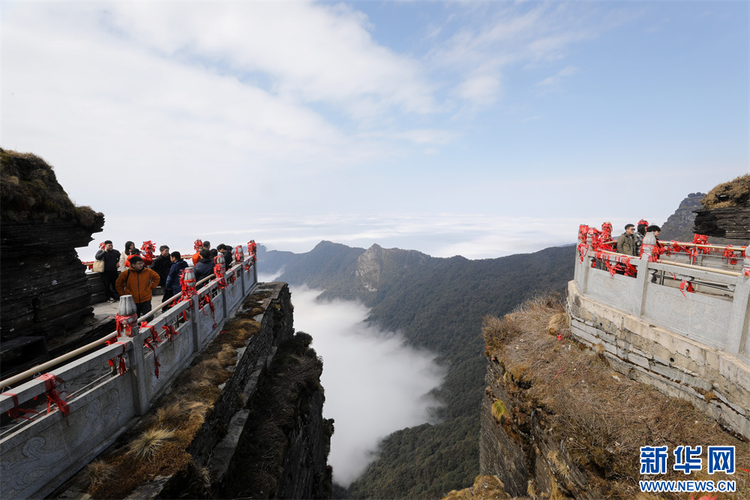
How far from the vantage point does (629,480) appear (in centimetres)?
513

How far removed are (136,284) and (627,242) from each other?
1242 cm

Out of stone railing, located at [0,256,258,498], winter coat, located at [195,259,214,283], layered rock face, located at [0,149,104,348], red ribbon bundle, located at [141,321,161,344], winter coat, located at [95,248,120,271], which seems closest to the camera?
stone railing, located at [0,256,258,498]

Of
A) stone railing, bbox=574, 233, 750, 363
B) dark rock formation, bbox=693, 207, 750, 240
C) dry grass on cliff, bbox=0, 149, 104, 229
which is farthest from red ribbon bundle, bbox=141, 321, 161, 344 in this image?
dark rock formation, bbox=693, 207, 750, 240

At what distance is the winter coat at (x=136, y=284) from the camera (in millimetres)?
6859

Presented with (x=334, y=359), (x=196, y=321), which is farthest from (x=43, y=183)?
(x=334, y=359)

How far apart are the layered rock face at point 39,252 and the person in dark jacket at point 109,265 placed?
268cm

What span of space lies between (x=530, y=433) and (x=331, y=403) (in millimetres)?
166598

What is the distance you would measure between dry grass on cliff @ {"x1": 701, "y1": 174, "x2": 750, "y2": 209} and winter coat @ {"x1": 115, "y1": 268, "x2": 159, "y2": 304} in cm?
2246

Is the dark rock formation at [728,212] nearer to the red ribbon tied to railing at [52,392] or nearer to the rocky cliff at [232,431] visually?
the rocky cliff at [232,431]

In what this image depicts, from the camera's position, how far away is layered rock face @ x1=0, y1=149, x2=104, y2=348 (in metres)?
5.53

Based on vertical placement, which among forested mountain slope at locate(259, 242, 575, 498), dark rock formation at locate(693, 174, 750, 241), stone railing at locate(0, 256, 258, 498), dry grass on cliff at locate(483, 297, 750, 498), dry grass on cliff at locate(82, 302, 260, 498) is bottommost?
forested mountain slope at locate(259, 242, 575, 498)

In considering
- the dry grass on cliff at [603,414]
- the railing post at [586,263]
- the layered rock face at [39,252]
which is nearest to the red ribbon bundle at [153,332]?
the layered rock face at [39,252]

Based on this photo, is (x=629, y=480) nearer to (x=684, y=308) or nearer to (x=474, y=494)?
(x=684, y=308)

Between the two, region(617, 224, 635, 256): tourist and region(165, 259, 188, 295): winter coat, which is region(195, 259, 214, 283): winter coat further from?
region(617, 224, 635, 256): tourist
